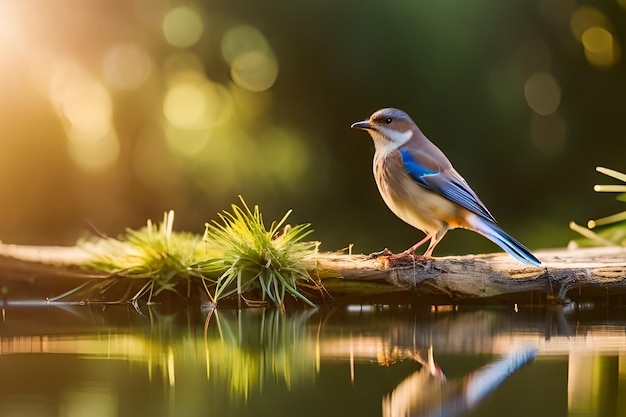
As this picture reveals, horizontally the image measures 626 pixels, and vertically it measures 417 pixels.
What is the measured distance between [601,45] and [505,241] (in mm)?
2354

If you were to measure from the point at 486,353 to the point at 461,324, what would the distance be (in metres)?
0.45

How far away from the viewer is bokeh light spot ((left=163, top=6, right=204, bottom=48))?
4.56 metres

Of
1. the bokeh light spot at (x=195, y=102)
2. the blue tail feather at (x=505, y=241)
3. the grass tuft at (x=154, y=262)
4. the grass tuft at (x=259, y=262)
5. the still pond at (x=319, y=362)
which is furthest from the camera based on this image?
the bokeh light spot at (x=195, y=102)

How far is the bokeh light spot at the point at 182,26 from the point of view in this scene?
15.0ft

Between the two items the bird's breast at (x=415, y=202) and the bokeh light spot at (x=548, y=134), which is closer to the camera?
the bird's breast at (x=415, y=202)

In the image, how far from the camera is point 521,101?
185 inches

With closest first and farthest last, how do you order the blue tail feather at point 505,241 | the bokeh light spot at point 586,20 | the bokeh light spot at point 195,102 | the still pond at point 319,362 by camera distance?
1. the still pond at point 319,362
2. the blue tail feather at point 505,241
3. the bokeh light spot at point 195,102
4. the bokeh light spot at point 586,20

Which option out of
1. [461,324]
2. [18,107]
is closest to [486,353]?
[461,324]

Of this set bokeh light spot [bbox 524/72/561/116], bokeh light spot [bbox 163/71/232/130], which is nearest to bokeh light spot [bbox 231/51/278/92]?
bokeh light spot [bbox 163/71/232/130]

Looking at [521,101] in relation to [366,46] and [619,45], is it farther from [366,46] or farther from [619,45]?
[366,46]

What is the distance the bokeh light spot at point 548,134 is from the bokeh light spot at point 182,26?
6.43 feet

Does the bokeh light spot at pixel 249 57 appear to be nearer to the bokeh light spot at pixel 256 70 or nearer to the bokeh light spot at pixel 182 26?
the bokeh light spot at pixel 256 70

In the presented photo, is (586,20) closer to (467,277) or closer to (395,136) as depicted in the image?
(395,136)

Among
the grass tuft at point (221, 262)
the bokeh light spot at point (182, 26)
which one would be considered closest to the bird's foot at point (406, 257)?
Answer: the grass tuft at point (221, 262)
